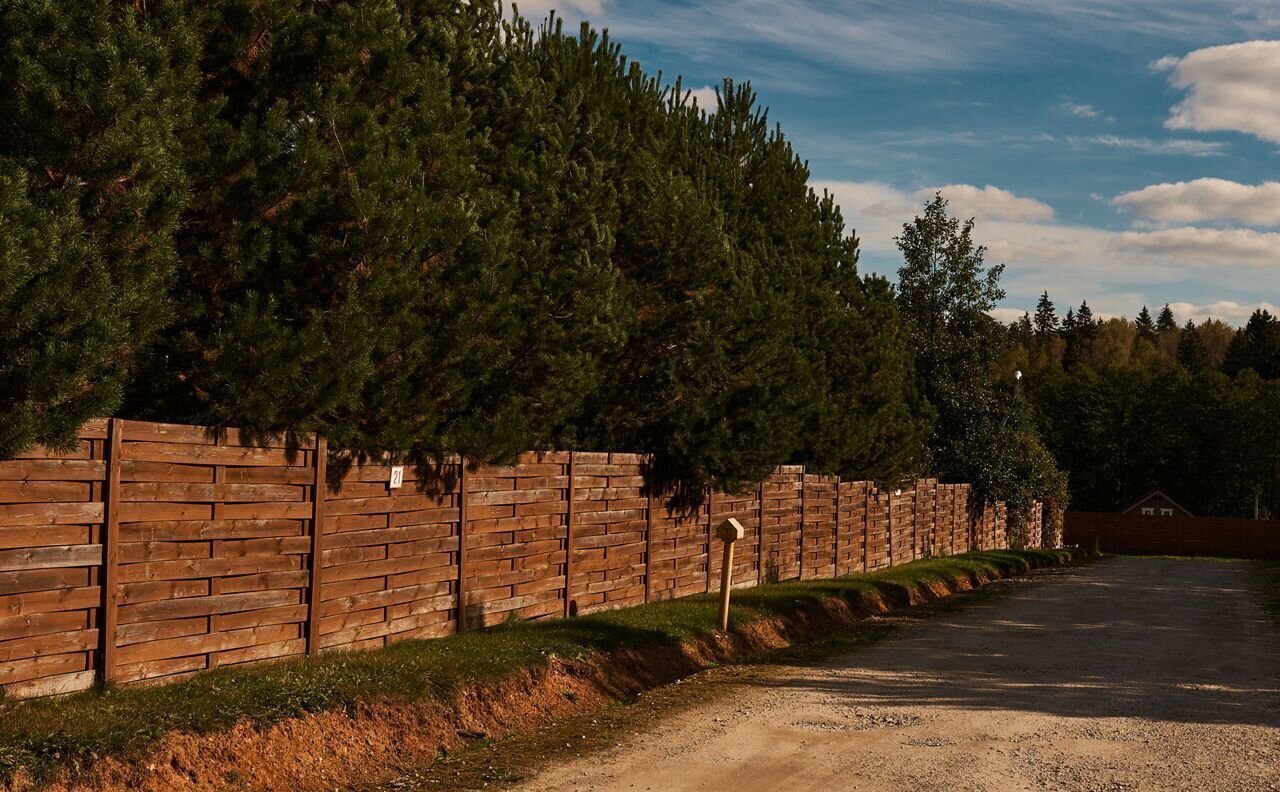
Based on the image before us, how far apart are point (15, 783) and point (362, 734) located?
257 centimetres

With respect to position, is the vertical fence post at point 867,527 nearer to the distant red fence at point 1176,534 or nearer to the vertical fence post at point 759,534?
the vertical fence post at point 759,534

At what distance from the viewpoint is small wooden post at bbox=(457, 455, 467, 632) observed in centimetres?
1188

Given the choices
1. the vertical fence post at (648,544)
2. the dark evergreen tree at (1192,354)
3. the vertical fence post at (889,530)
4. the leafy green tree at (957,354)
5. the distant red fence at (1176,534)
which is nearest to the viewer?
the vertical fence post at (648,544)

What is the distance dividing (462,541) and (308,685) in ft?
11.5

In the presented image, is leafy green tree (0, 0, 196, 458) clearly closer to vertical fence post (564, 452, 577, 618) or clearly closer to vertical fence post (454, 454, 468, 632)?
vertical fence post (454, 454, 468, 632)

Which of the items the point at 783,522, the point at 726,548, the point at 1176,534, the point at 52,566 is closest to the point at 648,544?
the point at 726,548

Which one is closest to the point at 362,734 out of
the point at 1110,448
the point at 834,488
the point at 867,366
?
the point at 834,488

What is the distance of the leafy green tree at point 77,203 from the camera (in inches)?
271

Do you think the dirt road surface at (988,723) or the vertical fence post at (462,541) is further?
the vertical fence post at (462,541)

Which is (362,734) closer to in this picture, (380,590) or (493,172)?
(380,590)

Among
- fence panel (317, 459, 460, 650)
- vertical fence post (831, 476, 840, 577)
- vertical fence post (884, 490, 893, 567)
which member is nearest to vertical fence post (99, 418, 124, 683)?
fence panel (317, 459, 460, 650)

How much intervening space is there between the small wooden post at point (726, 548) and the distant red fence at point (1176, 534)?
5229cm

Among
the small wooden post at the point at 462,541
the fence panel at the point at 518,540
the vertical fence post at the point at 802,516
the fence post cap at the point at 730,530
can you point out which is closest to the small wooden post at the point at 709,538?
the fence post cap at the point at 730,530

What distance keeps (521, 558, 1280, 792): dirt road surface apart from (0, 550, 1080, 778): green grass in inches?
62.0
